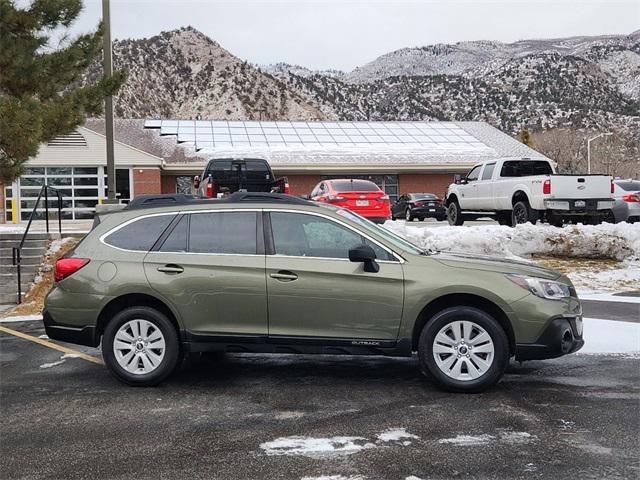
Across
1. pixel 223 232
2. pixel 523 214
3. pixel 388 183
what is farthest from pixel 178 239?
pixel 388 183

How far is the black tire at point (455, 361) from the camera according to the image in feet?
19.6

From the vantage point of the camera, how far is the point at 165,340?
20.7 ft

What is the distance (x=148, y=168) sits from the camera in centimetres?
3284

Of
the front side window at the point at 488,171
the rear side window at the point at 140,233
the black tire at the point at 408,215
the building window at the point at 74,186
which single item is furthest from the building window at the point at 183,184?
the rear side window at the point at 140,233

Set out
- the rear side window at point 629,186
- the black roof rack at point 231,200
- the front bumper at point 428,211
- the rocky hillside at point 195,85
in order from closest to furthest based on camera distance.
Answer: the black roof rack at point 231,200 → the rear side window at point 629,186 → the front bumper at point 428,211 → the rocky hillside at point 195,85

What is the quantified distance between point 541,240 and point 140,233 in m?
10.1

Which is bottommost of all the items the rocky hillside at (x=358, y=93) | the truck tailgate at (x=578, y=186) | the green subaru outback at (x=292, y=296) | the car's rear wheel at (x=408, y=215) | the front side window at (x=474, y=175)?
the green subaru outback at (x=292, y=296)

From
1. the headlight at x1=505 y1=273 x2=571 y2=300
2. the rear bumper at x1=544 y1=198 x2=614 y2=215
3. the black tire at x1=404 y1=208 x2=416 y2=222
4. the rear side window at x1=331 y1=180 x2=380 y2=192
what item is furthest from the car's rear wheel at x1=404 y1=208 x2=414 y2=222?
the headlight at x1=505 y1=273 x2=571 y2=300

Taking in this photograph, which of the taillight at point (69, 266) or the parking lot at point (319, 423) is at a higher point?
the taillight at point (69, 266)

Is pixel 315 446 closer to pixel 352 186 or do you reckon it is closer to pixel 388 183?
pixel 352 186

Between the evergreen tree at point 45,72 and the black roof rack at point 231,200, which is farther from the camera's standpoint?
the evergreen tree at point 45,72

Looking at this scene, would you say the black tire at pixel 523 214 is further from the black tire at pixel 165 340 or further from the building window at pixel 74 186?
the building window at pixel 74 186

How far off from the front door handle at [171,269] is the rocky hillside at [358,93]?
3687 inches

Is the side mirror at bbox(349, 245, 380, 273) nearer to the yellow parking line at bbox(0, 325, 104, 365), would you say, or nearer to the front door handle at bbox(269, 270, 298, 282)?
the front door handle at bbox(269, 270, 298, 282)
